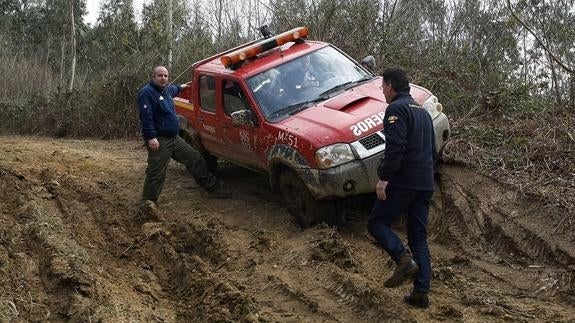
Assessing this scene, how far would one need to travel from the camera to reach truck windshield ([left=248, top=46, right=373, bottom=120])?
25.6 ft

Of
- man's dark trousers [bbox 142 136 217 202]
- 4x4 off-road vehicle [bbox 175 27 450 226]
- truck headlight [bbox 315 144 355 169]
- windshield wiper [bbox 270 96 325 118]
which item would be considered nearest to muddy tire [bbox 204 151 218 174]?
4x4 off-road vehicle [bbox 175 27 450 226]

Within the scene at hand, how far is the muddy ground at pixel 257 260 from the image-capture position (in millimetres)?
5277

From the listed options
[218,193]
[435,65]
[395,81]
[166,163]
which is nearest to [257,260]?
[395,81]

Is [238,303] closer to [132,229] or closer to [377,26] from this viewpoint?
[132,229]

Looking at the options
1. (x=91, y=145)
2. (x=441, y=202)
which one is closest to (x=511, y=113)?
(x=441, y=202)

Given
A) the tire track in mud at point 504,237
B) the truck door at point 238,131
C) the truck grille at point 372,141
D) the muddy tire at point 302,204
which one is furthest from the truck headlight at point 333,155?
the tire track in mud at point 504,237

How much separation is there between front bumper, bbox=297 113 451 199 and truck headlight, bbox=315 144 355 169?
5 centimetres

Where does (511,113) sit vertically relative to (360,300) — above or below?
above

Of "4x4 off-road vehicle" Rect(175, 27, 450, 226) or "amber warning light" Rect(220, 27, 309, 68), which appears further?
"amber warning light" Rect(220, 27, 309, 68)

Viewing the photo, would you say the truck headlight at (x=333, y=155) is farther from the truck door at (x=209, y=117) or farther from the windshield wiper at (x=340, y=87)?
the truck door at (x=209, y=117)

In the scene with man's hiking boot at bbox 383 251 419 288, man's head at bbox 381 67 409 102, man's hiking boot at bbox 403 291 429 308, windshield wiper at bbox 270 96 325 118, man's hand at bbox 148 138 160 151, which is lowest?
man's hiking boot at bbox 403 291 429 308

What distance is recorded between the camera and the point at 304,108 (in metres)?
7.67

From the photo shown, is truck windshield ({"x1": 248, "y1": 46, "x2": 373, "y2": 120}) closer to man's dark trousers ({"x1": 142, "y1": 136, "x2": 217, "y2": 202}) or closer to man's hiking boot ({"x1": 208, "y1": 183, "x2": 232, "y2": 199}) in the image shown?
man's dark trousers ({"x1": 142, "y1": 136, "x2": 217, "y2": 202})

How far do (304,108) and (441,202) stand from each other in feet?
6.08
